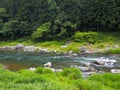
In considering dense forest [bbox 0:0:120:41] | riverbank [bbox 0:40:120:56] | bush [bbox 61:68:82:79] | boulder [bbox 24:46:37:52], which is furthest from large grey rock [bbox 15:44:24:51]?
bush [bbox 61:68:82:79]

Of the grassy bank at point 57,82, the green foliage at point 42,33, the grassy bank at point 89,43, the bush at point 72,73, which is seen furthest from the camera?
the green foliage at point 42,33

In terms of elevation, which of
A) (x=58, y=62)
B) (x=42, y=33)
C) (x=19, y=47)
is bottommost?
(x=19, y=47)

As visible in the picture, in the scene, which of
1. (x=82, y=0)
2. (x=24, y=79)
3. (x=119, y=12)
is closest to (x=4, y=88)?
(x=24, y=79)

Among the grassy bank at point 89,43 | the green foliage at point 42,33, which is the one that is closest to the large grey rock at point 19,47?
the grassy bank at point 89,43

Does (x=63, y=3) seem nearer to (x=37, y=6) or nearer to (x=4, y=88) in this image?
(x=37, y=6)

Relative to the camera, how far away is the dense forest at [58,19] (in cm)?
6278

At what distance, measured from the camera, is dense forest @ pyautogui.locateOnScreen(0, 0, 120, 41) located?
6278 centimetres

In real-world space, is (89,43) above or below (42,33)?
above

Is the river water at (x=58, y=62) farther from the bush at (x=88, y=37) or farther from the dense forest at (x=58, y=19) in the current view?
the dense forest at (x=58, y=19)

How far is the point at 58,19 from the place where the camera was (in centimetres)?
6712

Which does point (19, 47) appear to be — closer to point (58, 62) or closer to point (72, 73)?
point (58, 62)

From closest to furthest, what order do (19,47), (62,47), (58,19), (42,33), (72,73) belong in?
(72,73) < (62,47) < (19,47) < (42,33) < (58,19)

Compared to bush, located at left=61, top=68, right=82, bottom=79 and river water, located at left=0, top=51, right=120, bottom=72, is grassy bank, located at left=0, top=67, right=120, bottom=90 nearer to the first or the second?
bush, located at left=61, top=68, right=82, bottom=79

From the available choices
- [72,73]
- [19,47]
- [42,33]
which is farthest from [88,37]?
[72,73]
